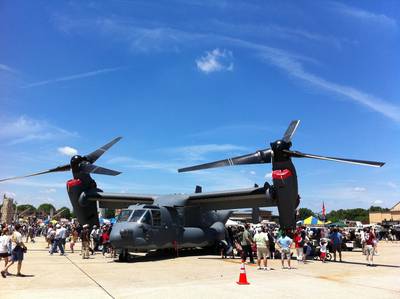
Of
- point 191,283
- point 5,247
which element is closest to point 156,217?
point 191,283

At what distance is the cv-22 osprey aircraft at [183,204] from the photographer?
1574 cm

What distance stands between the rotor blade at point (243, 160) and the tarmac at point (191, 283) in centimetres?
→ 576

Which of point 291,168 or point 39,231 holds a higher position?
point 291,168

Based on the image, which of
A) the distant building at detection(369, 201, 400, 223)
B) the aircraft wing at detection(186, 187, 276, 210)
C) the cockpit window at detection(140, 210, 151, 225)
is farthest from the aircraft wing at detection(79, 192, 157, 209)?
the distant building at detection(369, 201, 400, 223)

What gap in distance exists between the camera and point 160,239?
16.5 m

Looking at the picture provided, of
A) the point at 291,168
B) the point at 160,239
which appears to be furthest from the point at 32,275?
the point at 291,168

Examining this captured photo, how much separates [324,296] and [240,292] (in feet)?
6.12

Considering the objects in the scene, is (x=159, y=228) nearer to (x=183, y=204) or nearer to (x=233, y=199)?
(x=183, y=204)

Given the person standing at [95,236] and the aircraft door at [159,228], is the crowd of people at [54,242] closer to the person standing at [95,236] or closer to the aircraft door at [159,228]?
the person standing at [95,236]

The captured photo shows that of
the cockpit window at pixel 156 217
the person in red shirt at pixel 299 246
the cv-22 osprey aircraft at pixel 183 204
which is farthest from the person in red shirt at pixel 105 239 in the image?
the person in red shirt at pixel 299 246

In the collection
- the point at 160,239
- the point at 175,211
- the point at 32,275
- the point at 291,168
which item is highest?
the point at 291,168

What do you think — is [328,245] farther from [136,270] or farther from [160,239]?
[136,270]

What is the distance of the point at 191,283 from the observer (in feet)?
32.7

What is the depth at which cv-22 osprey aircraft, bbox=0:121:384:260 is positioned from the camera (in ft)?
51.6
